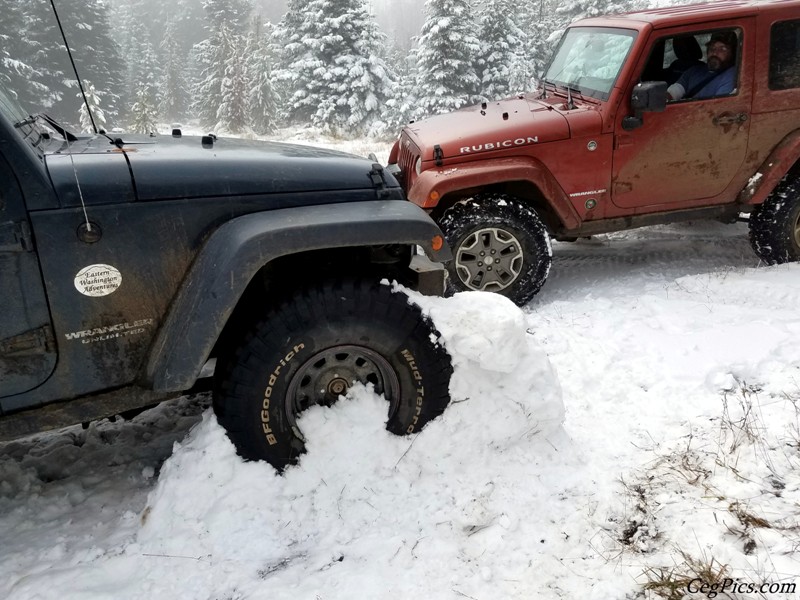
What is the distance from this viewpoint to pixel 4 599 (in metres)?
2.32

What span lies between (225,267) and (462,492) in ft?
4.93

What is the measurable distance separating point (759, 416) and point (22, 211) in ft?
11.8

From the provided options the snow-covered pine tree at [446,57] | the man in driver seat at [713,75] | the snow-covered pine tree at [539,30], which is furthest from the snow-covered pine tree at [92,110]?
the snow-covered pine tree at [539,30]

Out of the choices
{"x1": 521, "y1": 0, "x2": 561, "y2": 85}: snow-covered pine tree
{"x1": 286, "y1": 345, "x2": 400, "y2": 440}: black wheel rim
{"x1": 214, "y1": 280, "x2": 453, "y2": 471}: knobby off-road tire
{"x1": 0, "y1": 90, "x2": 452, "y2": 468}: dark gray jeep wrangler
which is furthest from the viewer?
{"x1": 521, "y1": 0, "x2": 561, "y2": 85}: snow-covered pine tree

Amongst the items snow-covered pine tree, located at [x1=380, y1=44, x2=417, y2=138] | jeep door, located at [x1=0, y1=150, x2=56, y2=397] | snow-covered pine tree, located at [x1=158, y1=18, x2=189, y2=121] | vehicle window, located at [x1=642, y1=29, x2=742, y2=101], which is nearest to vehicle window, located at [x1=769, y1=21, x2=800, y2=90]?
vehicle window, located at [x1=642, y1=29, x2=742, y2=101]

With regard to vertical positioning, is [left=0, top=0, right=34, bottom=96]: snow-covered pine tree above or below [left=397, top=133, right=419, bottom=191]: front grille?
above

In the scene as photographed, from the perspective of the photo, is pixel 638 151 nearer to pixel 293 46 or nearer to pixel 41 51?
pixel 293 46

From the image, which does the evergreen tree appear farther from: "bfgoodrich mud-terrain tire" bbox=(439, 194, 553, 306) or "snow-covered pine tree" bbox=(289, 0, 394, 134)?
"bfgoodrich mud-terrain tire" bbox=(439, 194, 553, 306)

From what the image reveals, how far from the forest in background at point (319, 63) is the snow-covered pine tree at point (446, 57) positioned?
0.16ft

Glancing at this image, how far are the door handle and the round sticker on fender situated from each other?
194 inches

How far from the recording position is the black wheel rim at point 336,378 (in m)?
2.83

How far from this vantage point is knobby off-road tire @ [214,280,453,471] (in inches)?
107

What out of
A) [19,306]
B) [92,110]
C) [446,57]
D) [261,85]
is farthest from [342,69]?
[19,306]

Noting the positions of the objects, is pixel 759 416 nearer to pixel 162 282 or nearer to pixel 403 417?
pixel 403 417
